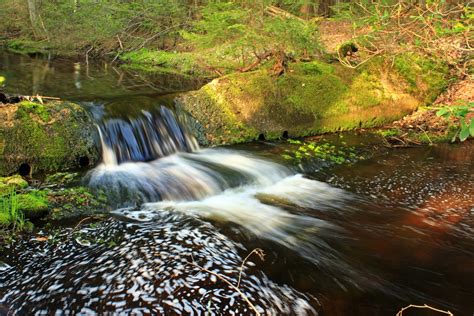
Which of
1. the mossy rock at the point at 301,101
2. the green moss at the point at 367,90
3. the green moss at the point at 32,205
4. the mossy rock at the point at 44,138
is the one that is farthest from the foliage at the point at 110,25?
the green moss at the point at 32,205

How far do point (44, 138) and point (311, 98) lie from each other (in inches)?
225

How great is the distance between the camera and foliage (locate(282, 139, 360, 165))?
7965mm

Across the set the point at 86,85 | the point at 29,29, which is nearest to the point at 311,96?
the point at 86,85

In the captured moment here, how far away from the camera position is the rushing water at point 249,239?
3.75 meters

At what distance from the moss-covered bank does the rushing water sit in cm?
110

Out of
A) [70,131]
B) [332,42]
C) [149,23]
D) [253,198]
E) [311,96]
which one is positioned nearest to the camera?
[253,198]

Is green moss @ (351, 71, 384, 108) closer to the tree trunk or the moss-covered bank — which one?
the moss-covered bank

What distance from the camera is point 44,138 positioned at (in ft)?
21.6

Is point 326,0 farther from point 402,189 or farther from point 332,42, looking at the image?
point 402,189

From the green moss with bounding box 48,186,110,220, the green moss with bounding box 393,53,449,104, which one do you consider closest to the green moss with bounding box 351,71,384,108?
the green moss with bounding box 393,53,449,104

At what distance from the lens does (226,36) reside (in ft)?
33.1

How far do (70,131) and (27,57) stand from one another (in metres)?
13.9

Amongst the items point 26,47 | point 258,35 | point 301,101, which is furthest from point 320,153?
point 26,47

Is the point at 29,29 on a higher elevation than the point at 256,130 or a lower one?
higher
